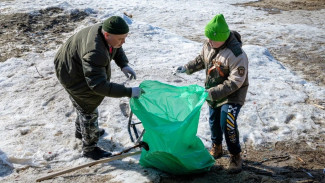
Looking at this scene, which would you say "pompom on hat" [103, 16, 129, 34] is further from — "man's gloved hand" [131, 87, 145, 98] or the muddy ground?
the muddy ground

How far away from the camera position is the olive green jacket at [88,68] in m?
3.29

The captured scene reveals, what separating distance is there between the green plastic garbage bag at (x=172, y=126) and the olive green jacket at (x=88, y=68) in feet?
1.07

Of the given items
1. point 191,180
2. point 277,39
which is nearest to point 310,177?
point 191,180

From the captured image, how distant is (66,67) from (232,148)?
1866 millimetres

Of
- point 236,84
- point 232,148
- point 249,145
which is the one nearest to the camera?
point 236,84

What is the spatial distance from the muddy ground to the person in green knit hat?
12.2 inches

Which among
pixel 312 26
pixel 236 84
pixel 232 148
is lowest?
pixel 312 26

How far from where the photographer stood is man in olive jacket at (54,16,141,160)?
10.8 ft

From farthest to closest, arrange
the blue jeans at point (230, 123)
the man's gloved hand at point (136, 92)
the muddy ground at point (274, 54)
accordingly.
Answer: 1. the muddy ground at point (274, 54)
2. the blue jeans at point (230, 123)
3. the man's gloved hand at point (136, 92)

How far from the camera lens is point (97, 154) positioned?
4.03 metres

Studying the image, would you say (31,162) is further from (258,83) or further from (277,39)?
(277,39)

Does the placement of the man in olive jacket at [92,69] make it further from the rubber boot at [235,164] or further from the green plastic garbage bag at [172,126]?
the rubber boot at [235,164]

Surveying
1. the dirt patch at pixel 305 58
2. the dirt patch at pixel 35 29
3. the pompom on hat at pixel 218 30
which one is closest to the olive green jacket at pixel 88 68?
the pompom on hat at pixel 218 30

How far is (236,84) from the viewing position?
3.35 m
